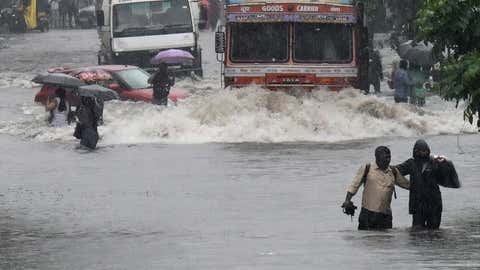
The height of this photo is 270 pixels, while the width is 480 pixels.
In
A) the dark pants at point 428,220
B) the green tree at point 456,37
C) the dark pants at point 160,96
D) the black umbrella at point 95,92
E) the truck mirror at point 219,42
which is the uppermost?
the green tree at point 456,37

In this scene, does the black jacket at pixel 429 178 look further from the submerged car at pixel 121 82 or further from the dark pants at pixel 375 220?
the submerged car at pixel 121 82

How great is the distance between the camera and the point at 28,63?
184ft

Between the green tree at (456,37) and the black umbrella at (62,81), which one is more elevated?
the green tree at (456,37)

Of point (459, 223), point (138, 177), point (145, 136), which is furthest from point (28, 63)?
point (459, 223)

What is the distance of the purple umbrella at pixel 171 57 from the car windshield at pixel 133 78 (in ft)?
16.2

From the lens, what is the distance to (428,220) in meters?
16.3

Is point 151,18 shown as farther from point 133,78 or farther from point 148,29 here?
point 133,78

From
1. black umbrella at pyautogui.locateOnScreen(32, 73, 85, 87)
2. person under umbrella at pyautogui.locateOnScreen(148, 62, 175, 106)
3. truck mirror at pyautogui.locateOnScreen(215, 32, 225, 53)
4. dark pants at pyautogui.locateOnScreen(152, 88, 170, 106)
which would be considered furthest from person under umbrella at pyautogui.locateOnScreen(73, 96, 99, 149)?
dark pants at pyautogui.locateOnScreen(152, 88, 170, 106)

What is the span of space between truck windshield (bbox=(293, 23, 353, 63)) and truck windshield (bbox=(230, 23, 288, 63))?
0.28m

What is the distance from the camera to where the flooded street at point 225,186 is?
49.0ft

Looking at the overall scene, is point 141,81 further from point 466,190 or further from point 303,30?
point 466,190

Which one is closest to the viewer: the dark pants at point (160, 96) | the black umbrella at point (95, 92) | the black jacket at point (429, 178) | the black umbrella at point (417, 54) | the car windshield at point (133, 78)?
the black jacket at point (429, 178)

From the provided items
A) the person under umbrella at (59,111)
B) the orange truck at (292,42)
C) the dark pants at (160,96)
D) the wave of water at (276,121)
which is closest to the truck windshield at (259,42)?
the orange truck at (292,42)

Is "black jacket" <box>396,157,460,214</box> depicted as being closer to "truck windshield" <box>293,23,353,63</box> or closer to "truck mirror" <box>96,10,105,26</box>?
"truck windshield" <box>293,23,353,63</box>
